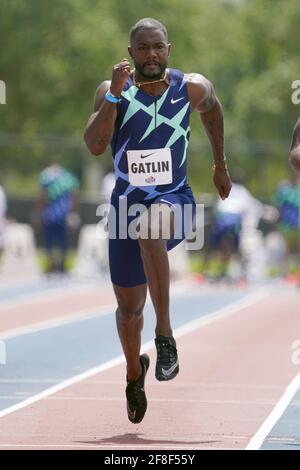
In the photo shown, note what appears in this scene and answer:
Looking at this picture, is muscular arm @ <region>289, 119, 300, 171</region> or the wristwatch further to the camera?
muscular arm @ <region>289, 119, 300, 171</region>

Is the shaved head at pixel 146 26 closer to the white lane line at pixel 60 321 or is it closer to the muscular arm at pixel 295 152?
the muscular arm at pixel 295 152

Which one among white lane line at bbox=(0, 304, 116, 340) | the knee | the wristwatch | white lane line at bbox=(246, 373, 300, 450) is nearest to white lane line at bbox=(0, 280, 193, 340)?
white lane line at bbox=(0, 304, 116, 340)

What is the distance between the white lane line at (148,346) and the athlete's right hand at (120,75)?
2409 mm

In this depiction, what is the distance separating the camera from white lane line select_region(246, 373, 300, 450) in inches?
318

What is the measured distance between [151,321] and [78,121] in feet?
84.3

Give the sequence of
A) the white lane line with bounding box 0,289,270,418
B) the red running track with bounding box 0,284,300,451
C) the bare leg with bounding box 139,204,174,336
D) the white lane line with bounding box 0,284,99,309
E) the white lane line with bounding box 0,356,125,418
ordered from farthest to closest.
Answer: the white lane line with bounding box 0,284,99,309 < the white lane line with bounding box 0,289,270,418 < the white lane line with bounding box 0,356,125,418 < the red running track with bounding box 0,284,300,451 < the bare leg with bounding box 139,204,174,336

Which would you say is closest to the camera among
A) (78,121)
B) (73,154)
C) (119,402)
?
(119,402)

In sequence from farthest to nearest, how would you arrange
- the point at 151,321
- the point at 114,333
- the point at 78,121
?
the point at 78,121 < the point at 151,321 < the point at 114,333

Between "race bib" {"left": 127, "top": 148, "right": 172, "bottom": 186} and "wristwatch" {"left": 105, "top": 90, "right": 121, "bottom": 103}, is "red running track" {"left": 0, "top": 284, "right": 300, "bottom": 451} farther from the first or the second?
"wristwatch" {"left": 105, "top": 90, "right": 121, "bottom": 103}

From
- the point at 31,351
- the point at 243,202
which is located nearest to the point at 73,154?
the point at 243,202

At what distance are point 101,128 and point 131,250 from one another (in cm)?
75

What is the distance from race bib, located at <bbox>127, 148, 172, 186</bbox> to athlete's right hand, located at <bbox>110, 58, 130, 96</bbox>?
0.46m
